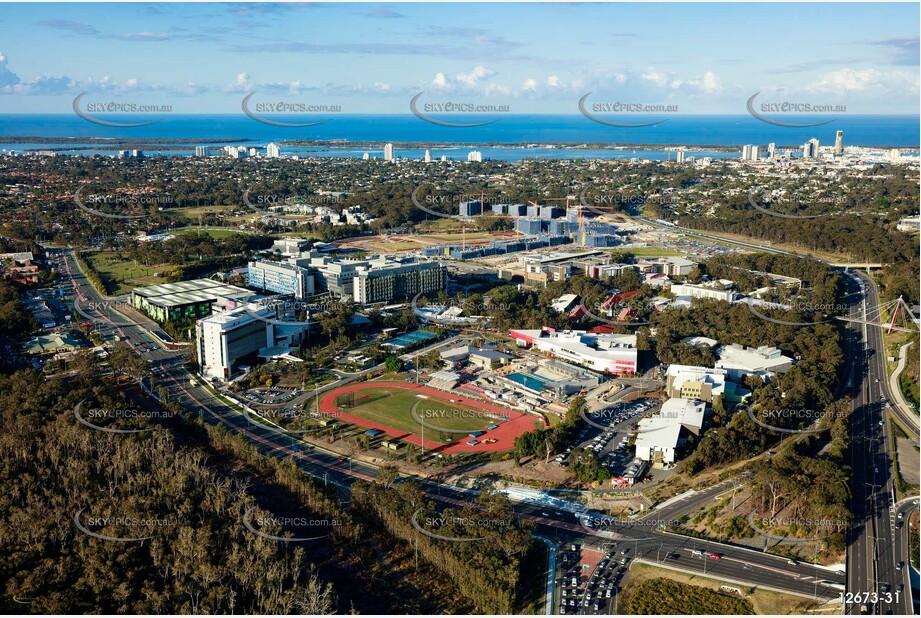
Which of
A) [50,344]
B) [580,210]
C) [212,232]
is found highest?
[580,210]

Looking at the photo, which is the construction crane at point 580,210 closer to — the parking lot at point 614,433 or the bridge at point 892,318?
the bridge at point 892,318

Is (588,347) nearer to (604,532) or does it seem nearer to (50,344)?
(604,532)

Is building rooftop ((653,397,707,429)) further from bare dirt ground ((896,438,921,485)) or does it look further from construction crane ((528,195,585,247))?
construction crane ((528,195,585,247))

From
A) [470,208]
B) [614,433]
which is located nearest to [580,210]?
[470,208]

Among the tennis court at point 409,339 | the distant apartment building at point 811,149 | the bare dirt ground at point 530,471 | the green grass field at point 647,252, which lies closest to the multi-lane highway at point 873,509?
the bare dirt ground at point 530,471

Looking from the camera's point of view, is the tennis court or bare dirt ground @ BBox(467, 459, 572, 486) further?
the tennis court

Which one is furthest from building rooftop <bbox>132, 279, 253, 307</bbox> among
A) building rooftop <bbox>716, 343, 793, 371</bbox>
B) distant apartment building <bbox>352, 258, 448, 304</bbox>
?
building rooftop <bbox>716, 343, 793, 371</bbox>

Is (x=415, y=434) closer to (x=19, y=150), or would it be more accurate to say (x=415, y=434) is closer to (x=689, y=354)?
(x=689, y=354)
